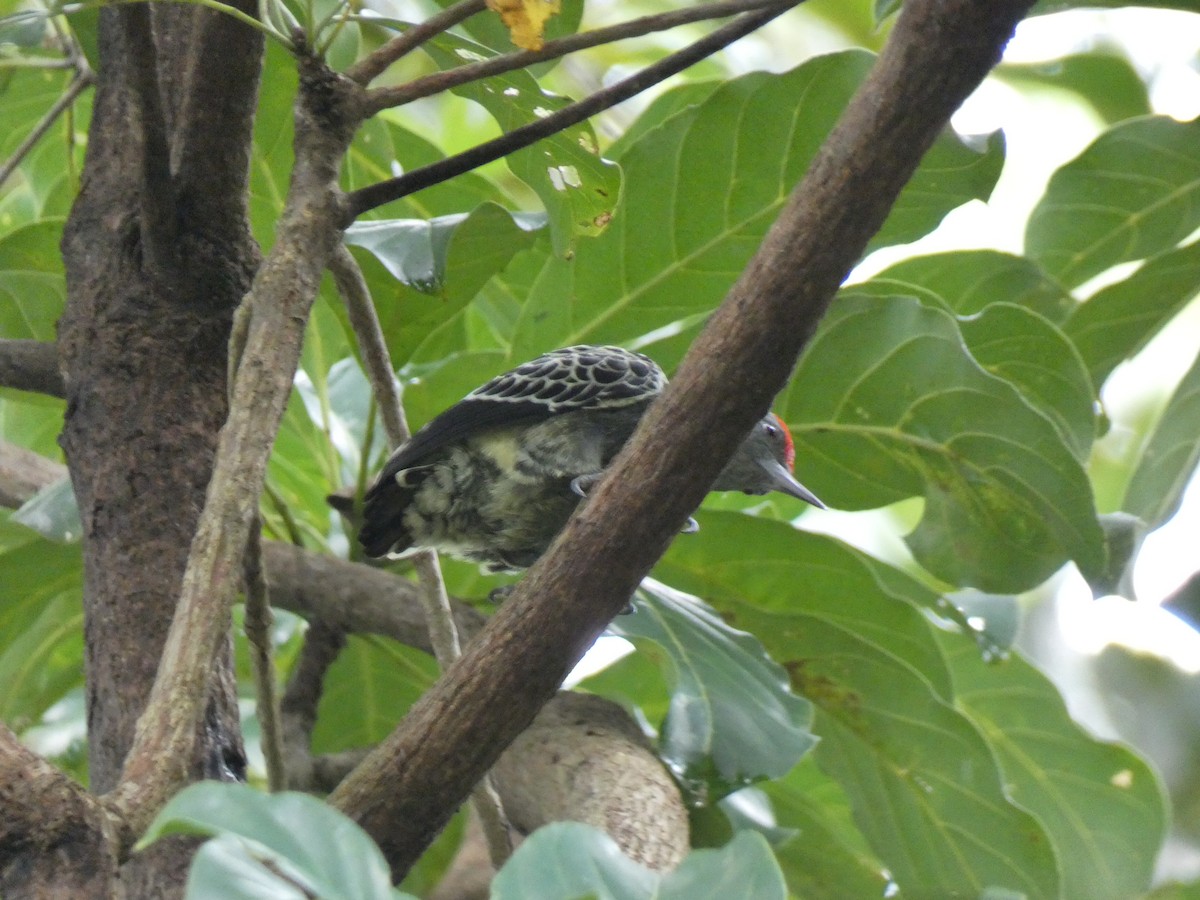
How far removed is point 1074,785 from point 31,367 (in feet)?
6.14

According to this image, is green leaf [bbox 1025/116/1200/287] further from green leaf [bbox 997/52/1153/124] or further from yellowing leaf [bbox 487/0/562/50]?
yellowing leaf [bbox 487/0/562/50]

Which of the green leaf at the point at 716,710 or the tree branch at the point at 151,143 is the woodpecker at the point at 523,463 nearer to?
the green leaf at the point at 716,710

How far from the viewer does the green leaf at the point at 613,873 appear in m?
0.85

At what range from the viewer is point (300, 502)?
2.67 metres

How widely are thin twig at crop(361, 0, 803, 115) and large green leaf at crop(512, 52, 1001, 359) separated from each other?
65 centimetres

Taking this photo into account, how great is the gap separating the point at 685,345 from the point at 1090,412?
2.21ft

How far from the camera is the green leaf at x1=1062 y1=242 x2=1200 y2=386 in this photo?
2395 mm

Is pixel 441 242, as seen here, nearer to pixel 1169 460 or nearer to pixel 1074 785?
pixel 1169 460

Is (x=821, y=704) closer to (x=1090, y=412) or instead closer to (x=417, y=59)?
(x=1090, y=412)

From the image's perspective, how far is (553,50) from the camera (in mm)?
1329

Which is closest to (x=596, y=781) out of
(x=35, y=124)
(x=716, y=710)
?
(x=716, y=710)

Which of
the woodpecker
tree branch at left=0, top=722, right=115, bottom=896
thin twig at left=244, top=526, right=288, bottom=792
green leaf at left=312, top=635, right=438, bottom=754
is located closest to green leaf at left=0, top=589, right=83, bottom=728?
green leaf at left=312, top=635, right=438, bottom=754

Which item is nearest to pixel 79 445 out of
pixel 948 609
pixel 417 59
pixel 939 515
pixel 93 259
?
pixel 93 259

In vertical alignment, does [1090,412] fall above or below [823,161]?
below
